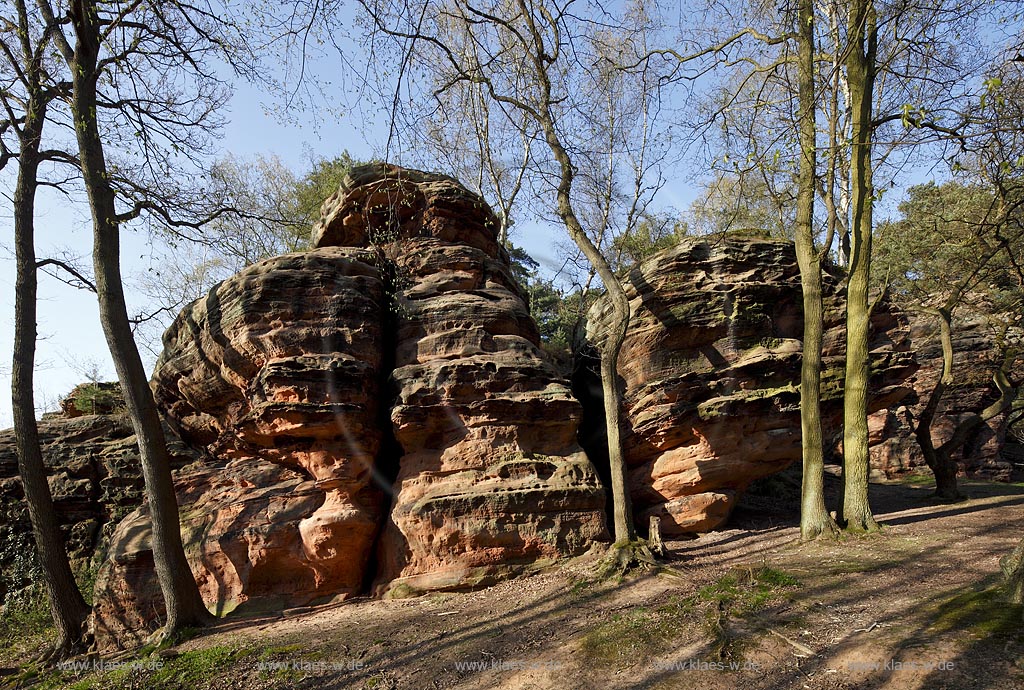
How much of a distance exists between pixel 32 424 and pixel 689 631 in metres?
Answer: 11.6

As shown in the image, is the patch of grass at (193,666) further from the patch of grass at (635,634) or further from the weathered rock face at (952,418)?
the weathered rock face at (952,418)

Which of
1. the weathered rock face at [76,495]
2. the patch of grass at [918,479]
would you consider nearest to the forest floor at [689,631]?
the weathered rock face at [76,495]

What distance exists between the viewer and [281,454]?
1032 centimetres

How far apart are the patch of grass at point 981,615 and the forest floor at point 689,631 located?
16 millimetres

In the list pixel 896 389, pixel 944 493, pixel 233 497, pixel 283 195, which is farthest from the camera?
pixel 283 195

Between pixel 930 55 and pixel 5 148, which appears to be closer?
pixel 930 55

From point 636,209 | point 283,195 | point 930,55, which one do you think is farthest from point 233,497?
point 283,195

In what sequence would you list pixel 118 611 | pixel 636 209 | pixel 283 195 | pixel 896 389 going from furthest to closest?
1. pixel 283 195
2. pixel 636 209
3. pixel 896 389
4. pixel 118 611

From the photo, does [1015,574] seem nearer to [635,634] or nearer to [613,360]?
[635,634]

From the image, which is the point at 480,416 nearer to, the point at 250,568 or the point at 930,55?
the point at 250,568

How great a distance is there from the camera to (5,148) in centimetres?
1098

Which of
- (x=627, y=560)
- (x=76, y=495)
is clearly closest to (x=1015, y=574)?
(x=627, y=560)

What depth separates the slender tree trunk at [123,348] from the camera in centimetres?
876

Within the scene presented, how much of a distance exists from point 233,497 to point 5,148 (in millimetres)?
8167
